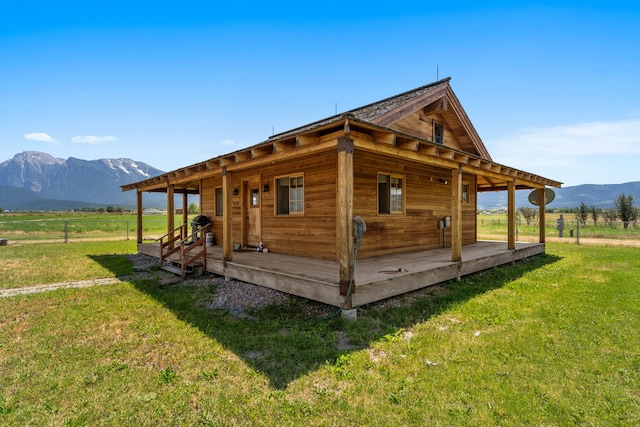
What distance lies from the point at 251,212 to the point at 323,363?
23.4 feet

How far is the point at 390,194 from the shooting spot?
8.60 metres

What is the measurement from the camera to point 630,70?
12383 millimetres

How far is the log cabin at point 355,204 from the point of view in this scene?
15.8 feet

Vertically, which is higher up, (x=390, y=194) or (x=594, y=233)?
(x=390, y=194)

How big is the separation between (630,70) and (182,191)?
64.9 ft

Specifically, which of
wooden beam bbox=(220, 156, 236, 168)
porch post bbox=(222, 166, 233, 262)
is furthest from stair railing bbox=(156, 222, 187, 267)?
wooden beam bbox=(220, 156, 236, 168)

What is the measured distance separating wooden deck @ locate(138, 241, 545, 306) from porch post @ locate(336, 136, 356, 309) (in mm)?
207

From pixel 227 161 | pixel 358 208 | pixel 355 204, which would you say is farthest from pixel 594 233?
pixel 227 161

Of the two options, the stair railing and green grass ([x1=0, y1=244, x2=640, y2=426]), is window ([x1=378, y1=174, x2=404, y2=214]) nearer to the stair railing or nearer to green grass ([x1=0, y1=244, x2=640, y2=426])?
green grass ([x1=0, y1=244, x2=640, y2=426])

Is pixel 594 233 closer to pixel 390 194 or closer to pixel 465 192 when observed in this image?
pixel 465 192

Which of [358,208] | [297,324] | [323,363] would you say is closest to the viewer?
[323,363]

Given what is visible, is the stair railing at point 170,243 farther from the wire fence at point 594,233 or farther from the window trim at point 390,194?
the wire fence at point 594,233

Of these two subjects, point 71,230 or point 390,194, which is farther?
point 71,230

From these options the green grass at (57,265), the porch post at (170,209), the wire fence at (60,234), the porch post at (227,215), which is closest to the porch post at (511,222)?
the porch post at (227,215)
